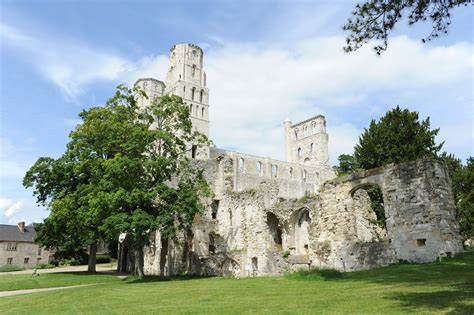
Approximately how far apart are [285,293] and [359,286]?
6.54 feet

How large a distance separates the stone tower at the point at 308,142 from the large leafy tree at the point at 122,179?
50230mm

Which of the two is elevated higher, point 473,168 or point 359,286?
point 473,168

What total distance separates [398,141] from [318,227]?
31.6 ft

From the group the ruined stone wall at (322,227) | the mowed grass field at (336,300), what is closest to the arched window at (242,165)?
the ruined stone wall at (322,227)

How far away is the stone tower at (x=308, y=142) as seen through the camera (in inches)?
2825

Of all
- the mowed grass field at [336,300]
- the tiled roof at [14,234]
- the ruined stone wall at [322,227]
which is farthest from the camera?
the tiled roof at [14,234]

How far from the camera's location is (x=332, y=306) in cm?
761

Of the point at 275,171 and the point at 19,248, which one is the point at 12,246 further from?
Answer: the point at 275,171

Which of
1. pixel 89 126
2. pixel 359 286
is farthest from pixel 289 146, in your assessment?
pixel 359 286

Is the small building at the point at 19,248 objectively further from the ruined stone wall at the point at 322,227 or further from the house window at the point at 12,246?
the ruined stone wall at the point at 322,227

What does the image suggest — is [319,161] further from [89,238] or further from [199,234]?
[89,238]

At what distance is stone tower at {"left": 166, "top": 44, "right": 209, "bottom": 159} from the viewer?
57.5m

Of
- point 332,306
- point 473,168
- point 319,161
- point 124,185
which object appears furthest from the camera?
point 319,161

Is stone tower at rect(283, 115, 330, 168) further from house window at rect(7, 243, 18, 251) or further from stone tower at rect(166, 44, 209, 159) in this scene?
house window at rect(7, 243, 18, 251)
